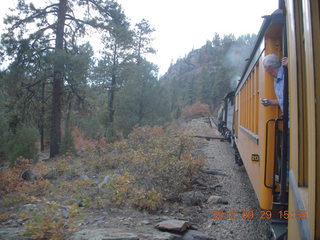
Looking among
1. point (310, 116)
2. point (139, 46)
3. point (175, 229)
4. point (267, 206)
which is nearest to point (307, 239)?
point (310, 116)

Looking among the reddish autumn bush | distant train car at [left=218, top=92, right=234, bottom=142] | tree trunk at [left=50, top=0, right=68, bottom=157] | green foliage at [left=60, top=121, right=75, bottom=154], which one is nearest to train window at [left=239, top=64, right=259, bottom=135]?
distant train car at [left=218, top=92, right=234, bottom=142]

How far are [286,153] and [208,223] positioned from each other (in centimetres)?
253

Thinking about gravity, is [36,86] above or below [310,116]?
above

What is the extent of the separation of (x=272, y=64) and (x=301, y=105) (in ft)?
6.18

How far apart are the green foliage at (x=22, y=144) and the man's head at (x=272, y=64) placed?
1448cm

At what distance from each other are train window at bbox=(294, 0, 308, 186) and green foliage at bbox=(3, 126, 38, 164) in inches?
614

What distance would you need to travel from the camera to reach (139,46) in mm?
32719

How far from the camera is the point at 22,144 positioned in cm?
1550

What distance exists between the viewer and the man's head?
11.8 ft

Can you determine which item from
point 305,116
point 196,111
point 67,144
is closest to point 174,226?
point 305,116

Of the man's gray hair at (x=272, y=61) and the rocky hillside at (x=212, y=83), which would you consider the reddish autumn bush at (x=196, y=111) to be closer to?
the rocky hillside at (x=212, y=83)

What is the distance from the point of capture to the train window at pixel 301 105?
71.6 inches

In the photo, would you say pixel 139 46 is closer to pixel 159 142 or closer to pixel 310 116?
pixel 159 142

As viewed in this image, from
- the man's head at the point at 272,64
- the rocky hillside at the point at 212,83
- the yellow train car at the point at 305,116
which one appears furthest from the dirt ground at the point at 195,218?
the rocky hillside at the point at 212,83
